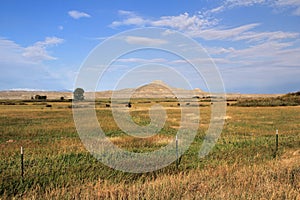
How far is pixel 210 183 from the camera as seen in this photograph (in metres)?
7.64

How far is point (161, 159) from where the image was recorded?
12703mm

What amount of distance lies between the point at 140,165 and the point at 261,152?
6568 millimetres

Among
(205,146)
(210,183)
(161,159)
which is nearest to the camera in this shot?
(210,183)

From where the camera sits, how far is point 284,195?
6645 millimetres

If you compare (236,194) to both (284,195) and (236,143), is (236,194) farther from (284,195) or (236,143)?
(236,143)

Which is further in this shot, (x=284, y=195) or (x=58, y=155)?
(x=58, y=155)

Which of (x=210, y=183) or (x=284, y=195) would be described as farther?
(x=210, y=183)

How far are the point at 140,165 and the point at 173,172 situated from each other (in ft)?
4.25

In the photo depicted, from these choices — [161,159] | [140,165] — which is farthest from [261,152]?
[140,165]

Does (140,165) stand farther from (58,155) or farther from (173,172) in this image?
(58,155)

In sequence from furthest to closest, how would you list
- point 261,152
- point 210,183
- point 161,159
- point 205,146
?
point 205,146, point 261,152, point 161,159, point 210,183

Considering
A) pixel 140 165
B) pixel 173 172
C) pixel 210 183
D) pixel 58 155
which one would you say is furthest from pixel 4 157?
pixel 210 183

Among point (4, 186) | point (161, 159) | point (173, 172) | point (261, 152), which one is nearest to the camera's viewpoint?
point (4, 186)

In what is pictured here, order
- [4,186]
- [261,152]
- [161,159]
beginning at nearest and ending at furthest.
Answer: [4,186] → [161,159] → [261,152]
